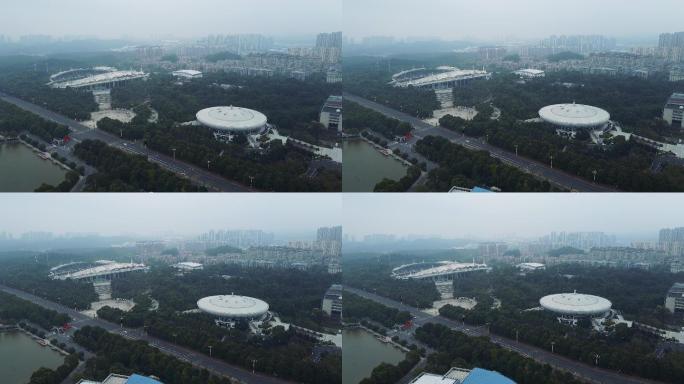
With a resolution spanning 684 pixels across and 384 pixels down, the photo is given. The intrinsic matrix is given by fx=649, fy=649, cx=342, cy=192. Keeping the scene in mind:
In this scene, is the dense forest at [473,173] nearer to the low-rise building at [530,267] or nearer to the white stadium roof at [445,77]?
the white stadium roof at [445,77]

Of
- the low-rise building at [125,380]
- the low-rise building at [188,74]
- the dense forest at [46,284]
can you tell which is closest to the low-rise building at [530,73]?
the low-rise building at [188,74]

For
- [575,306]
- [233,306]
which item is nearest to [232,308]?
[233,306]

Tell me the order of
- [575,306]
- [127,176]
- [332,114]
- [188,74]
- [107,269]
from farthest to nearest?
[107,269] < [188,74] < [575,306] < [332,114] < [127,176]

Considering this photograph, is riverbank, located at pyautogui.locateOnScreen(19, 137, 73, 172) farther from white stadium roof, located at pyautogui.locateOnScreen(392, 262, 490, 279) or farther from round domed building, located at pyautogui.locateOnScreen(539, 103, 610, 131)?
round domed building, located at pyautogui.locateOnScreen(539, 103, 610, 131)

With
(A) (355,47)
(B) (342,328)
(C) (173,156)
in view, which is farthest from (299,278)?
(A) (355,47)

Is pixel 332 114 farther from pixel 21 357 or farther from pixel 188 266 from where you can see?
pixel 21 357
